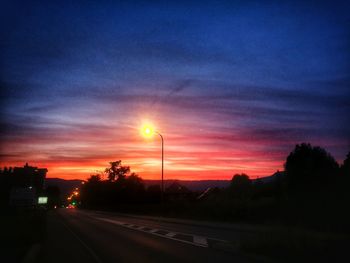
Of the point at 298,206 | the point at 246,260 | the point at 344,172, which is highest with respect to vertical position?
the point at 344,172

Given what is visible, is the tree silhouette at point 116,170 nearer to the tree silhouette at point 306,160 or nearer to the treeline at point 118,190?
the treeline at point 118,190

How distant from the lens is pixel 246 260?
15.6 m

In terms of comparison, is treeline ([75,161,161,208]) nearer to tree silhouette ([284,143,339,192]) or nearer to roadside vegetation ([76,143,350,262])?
roadside vegetation ([76,143,350,262])

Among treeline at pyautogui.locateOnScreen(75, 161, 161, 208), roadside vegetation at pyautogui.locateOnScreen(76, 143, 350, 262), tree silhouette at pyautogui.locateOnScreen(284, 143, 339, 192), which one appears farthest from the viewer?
treeline at pyautogui.locateOnScreen(75, 161, 161, 208)

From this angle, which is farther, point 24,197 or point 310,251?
point 24,197

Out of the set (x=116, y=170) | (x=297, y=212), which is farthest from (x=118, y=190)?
(x=297, y=212)

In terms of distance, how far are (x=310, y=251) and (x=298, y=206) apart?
19.8m

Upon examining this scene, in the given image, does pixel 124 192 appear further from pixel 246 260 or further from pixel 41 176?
pixel 246 260

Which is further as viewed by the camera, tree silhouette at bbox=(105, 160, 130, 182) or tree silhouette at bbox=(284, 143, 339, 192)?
tree silhouette at bbox=(105, 160, 130, 182)

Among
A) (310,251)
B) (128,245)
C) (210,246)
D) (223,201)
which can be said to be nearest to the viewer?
(310,251)

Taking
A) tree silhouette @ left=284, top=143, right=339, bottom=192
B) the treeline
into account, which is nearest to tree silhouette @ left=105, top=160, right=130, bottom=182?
the treeline

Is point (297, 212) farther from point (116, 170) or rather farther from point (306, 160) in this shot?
point (116, 170)

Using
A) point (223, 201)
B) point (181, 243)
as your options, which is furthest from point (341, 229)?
point (223, 201)

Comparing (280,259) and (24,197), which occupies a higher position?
(24,197)
